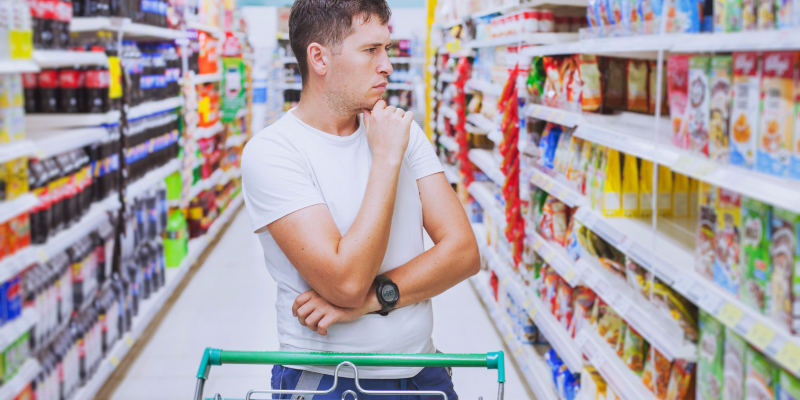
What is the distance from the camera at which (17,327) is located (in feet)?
8.48

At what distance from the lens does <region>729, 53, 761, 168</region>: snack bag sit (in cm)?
160

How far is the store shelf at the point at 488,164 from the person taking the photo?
4391mm

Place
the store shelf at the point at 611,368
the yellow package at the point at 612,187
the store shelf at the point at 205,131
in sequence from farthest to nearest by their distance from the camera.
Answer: the store shelf at the point at 205,131
the yellow package at the point at 612,187
the store shelf at the point at 611,368

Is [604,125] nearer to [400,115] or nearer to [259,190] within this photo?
[400,115]

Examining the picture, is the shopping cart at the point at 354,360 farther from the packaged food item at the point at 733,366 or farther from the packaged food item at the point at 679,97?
the packaged food item at the point at 679,97

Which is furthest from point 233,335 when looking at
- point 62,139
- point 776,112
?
point 776,112

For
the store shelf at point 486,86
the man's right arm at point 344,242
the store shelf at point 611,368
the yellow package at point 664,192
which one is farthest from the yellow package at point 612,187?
the store shelf at point 486,86

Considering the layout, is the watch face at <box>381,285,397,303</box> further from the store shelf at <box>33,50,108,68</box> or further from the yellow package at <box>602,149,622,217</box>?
the store shelf at <box>33,50,108,68</box>

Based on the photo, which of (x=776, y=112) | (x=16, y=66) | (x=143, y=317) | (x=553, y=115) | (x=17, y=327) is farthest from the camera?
(x=143, y=317)

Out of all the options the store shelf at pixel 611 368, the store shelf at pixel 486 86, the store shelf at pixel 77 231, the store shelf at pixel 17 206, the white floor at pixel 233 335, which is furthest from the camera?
the store shelf at pixel 486 86

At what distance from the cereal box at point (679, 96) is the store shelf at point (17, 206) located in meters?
2.16

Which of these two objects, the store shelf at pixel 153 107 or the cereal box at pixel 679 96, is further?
the store shelf at pixel 153 107

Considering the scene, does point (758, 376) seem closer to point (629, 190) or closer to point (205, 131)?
point (629, 190)

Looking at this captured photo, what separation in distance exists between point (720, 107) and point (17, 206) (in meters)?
2.30
